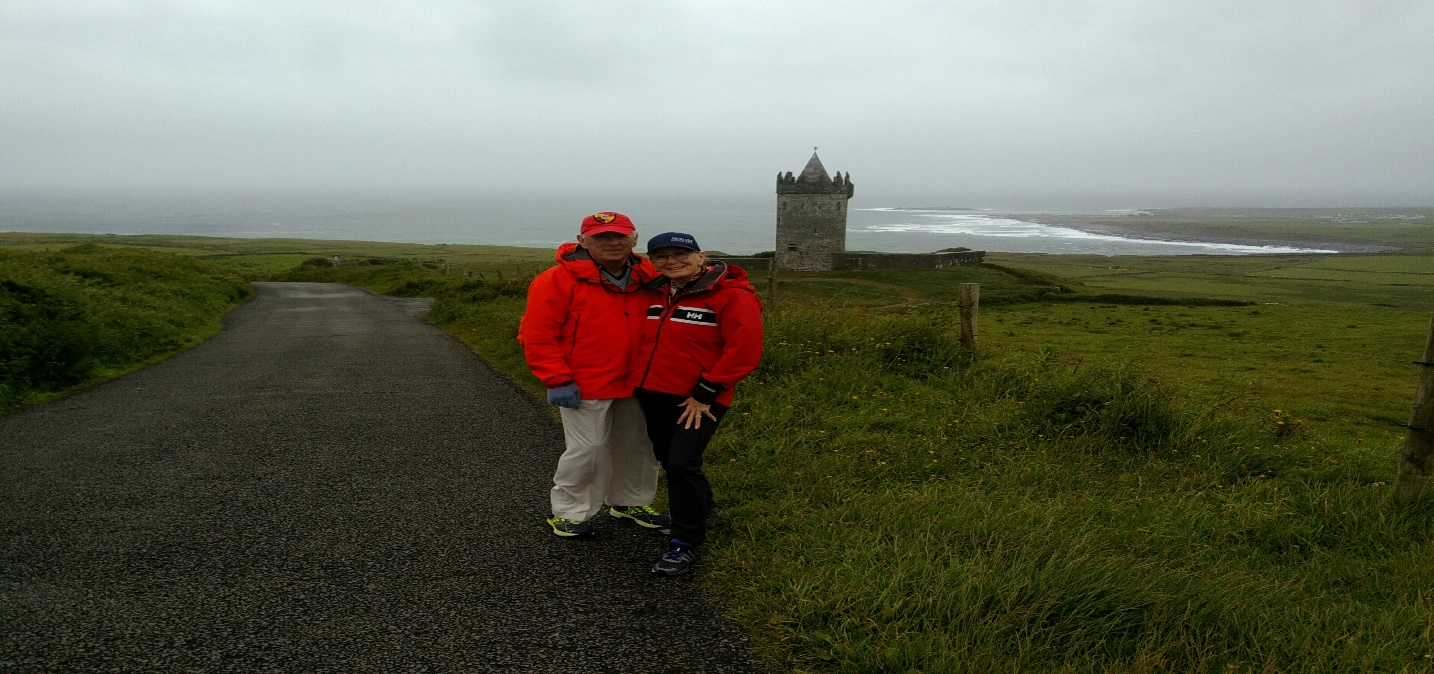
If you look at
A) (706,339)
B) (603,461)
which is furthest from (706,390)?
(603,461)

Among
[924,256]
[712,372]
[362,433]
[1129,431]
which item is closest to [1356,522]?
[1129,431]

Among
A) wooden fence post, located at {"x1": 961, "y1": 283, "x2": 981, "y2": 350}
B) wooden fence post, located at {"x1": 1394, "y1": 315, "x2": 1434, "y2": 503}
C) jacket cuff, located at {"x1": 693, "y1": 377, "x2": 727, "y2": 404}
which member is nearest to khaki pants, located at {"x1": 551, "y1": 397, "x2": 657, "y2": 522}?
jacket cuff, located at {"x1": 693, "y1": 377, "x2": 727, "y2": 404}

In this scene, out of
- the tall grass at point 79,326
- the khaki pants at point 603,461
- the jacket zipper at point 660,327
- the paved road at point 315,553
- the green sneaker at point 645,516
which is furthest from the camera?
the tall grass at point 79,326

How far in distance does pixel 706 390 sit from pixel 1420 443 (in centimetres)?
457

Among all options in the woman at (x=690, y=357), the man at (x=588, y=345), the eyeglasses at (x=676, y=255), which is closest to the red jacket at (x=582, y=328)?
the man at (x=588, y=345)

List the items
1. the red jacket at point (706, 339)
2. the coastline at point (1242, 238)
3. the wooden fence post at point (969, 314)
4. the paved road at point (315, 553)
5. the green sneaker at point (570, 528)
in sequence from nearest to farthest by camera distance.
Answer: the paved road at point (315, 553), the red jacket at point (706, 339), the green sneaker at point (570, 528), the wooden fence post at point (969, 314), the coastline at point (1242, 238)

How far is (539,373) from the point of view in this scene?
4438 millimetres

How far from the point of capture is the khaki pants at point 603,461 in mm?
4656

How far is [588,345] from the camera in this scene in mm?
4547

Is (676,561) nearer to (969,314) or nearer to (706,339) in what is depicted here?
(706,339)

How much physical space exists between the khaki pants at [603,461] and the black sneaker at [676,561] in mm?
598

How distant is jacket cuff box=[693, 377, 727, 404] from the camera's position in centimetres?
431

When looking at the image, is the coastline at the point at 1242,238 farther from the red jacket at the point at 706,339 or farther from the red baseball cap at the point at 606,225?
the red baseball cap at the point at 606,225

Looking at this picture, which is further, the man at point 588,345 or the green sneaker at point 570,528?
the green sneaker at point 570,528
